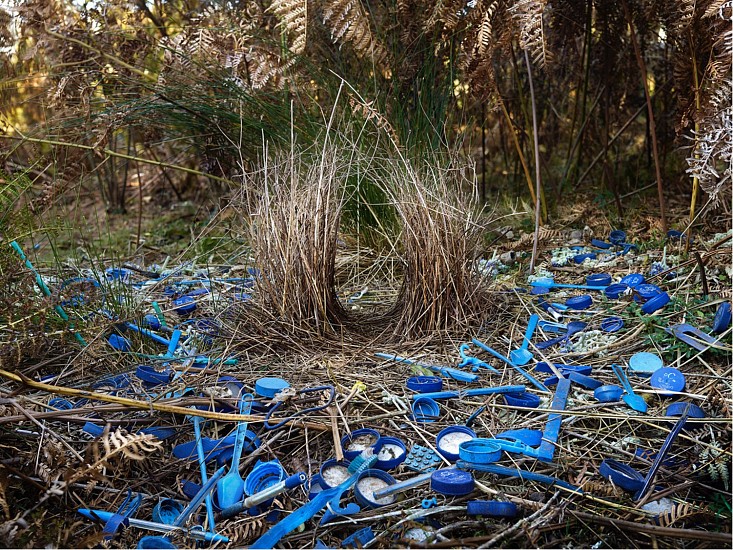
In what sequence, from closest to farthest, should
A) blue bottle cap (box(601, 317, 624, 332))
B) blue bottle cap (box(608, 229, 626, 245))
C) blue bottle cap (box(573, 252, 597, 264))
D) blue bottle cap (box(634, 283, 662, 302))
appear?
blue bottle cap (box(601, 317, 624, 332)) < blue bottle cap (box(634, 283, 662, 302)) < blue bottle cap (box(573, 252, 597, 264)) < blue bottle cap (box(608, 229, 626, 245))

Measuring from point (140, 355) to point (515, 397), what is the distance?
117cm

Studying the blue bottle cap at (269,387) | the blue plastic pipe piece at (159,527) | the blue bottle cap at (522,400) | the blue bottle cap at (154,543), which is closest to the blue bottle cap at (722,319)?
the blue bottle cap at (522,400)

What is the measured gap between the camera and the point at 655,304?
7.38 ft

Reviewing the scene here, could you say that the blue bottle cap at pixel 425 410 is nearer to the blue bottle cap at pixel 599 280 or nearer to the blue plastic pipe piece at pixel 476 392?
the blue plastic pipe piece at pixel 476 392

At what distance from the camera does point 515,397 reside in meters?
1.88

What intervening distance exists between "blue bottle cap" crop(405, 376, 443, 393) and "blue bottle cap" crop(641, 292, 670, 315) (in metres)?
0.80

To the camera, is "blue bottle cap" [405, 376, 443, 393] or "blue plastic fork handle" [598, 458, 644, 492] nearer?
"blue plastic fork handle" [598, 458, 644, 492]

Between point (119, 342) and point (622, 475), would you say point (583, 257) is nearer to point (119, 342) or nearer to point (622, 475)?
point (622, 475)

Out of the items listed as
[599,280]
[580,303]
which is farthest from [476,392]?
[599,280]

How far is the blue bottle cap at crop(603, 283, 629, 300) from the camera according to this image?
2467mm

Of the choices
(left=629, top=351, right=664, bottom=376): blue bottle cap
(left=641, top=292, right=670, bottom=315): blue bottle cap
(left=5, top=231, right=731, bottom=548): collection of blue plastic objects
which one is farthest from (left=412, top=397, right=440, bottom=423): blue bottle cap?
(left=641, top=292, right=670, bottom=315): blue bottle cap

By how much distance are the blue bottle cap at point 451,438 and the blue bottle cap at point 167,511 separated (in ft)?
2.04

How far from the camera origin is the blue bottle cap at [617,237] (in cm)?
306

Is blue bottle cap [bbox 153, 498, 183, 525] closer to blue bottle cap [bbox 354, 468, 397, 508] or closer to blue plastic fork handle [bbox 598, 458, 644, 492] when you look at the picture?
blue bottle cap [bbox 354, 468, 397, 508]
